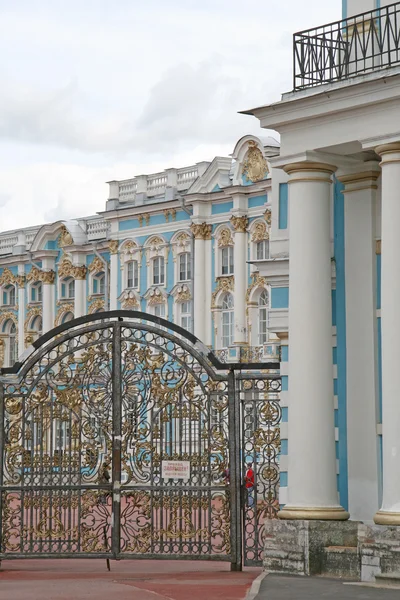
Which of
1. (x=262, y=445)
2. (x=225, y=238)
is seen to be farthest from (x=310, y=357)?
(x=225, y=238)

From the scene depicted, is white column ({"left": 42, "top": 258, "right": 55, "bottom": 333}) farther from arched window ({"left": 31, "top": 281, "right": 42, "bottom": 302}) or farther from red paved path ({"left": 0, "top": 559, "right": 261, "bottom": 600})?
red paved path ({"left": 0, "top": 559, "right": 261, "bottom": 600})

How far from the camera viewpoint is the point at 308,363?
12742 millimetres

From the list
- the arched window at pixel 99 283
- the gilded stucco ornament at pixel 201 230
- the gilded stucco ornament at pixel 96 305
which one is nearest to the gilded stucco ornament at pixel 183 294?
the gilded stucco ornament at pixel 201 230

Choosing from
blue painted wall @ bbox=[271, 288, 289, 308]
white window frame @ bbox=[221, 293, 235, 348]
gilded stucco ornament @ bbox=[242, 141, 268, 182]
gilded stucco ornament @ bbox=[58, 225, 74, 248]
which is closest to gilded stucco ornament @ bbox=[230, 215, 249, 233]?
gilded stucco ornament @ bbox=[242, 141, 268, 182]

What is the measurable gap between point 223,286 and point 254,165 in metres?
3.69

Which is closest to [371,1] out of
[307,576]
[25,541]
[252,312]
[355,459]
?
[355,459]

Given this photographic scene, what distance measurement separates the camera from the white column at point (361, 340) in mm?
12969

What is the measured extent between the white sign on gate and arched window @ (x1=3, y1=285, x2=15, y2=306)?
35.9 metres

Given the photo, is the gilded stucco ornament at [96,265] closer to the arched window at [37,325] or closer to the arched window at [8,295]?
the arched window at [37,325]

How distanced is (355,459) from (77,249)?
111 feet

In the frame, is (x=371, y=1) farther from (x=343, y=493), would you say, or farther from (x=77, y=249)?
(x=77, y=249)

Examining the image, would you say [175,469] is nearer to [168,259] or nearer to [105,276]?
[168,259]

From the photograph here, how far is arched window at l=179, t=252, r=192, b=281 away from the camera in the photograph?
41.5m

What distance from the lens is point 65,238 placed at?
46719 millimetres
